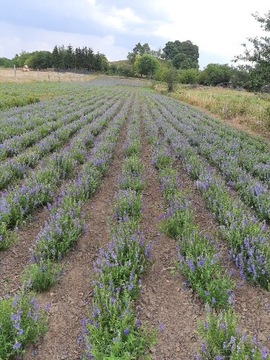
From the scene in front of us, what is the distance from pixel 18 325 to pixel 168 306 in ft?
5.16

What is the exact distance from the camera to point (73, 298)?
143 inches

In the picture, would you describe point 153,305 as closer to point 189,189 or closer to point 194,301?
point 194,301

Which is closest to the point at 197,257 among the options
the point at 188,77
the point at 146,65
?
the point at 188,77

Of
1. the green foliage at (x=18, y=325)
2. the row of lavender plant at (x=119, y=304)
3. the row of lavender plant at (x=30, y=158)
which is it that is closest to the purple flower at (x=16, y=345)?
the green foliage at (x=18, y=325)

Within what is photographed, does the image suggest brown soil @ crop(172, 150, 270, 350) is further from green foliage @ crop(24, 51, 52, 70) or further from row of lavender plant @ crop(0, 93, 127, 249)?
green foliage @ crop(24, 51, 52, 70)

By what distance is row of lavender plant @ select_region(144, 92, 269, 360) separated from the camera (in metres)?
2.67

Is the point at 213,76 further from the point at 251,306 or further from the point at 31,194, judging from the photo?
the point at 251,306

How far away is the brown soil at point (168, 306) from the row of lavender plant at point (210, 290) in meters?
0.15

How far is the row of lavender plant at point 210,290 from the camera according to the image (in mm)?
2668

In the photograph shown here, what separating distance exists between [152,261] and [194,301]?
92 cm

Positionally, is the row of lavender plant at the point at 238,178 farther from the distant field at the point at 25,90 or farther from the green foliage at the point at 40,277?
the distant field at the point at 25,90

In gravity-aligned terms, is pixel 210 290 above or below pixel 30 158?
above

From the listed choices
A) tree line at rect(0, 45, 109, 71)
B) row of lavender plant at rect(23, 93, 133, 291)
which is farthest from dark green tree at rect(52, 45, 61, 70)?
row of lavender plant at rect(23, 93, 133, 291)

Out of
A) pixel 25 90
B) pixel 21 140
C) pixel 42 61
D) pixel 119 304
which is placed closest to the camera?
pixel 119 304
